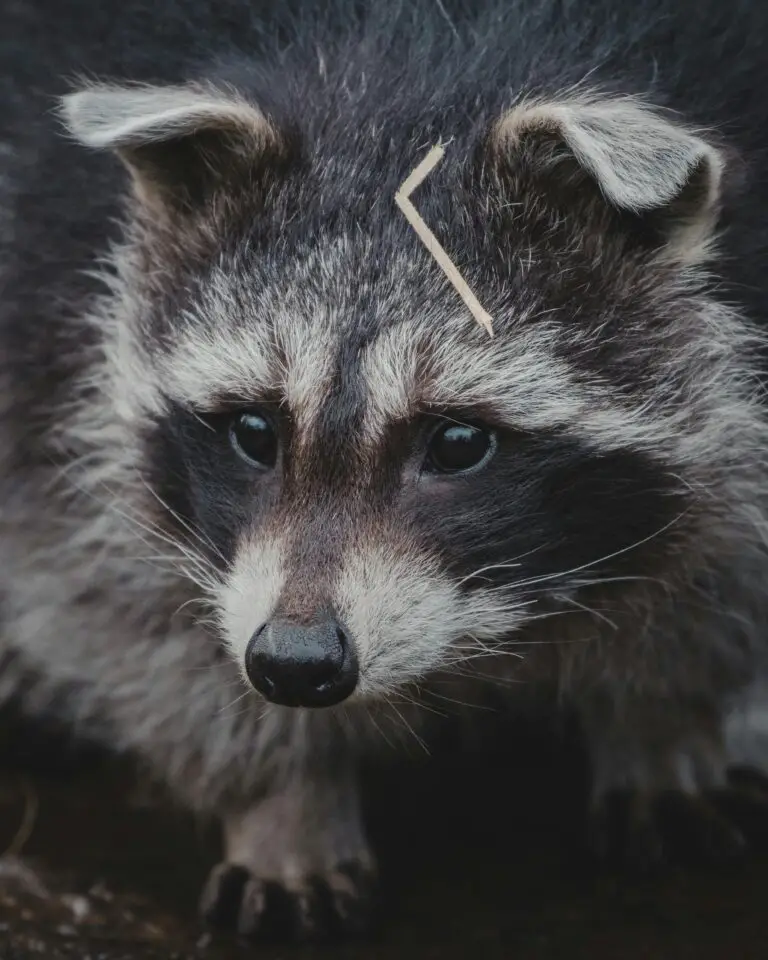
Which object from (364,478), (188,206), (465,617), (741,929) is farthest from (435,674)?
(188,206)

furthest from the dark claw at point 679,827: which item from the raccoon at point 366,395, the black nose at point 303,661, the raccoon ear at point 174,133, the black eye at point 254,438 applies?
the raccoon ear at point 174,133

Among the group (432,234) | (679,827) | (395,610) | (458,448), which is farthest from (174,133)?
(679,827)

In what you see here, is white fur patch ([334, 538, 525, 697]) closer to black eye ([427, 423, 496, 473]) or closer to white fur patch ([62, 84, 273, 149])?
black eye ([427, 423, 496, 473])

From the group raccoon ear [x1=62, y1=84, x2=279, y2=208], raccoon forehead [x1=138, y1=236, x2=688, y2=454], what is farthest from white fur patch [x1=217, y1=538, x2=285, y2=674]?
raccoon ear [x1=62, y1=84, x2=279, y2=208]

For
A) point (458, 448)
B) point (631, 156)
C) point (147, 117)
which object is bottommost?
point (458, 448)

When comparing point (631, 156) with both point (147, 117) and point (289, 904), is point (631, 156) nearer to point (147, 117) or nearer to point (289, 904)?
point (147, 117)

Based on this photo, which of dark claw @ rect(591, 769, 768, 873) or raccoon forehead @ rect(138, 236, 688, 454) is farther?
dark claw @ rect(591, 769, 768, 873)

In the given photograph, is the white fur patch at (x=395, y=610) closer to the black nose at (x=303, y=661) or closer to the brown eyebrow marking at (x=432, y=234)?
the black nose at (x=303, y=661)
